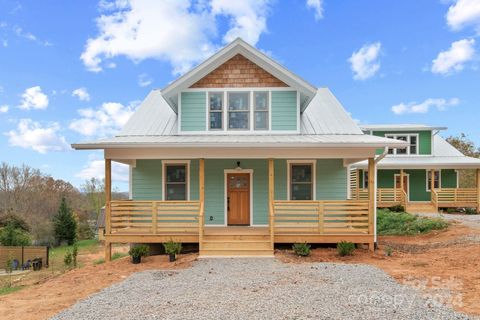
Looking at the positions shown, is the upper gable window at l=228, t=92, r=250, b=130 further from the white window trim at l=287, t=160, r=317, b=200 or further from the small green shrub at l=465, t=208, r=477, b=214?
the small green shrub at l=465, t=208, r=477, b=214

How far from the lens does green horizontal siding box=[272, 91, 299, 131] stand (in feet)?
39.2

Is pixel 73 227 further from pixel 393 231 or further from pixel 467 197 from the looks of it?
pixel 467 197

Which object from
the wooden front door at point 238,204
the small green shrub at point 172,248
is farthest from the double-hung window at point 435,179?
the small green shrub at point 172,248

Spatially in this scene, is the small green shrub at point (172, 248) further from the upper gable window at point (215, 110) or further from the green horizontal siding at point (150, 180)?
the upper gable window at point (215, 110)

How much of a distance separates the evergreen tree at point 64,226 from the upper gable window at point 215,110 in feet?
69.7

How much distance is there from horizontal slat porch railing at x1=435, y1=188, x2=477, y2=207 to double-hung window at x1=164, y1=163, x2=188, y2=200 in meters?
17.7

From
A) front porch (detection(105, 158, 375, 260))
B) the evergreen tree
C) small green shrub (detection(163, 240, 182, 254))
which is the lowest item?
the evergreen tree

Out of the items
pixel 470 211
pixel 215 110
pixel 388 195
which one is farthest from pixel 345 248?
pixel 470 211

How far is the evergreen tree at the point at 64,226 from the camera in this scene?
1061 inches

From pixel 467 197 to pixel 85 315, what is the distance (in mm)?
23747

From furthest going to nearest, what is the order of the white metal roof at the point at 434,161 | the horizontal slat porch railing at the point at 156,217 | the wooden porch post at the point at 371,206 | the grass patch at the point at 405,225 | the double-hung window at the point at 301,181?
the white metal roof at the point at 434,161
the grass patch at the point at 405,225
the double-hung window at the point at 301,181
the horizontal slat porch railing at the point at 156,217
the wooden porch post at the point at 371,206

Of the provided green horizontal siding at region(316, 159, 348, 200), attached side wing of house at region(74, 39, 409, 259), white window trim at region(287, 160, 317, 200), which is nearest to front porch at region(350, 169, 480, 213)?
green horizontal siding at region(316, 159, 348, 200)

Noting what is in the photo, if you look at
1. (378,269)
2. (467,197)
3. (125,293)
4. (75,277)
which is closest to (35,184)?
(75,277)

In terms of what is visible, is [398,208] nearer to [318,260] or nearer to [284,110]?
[284,110]
